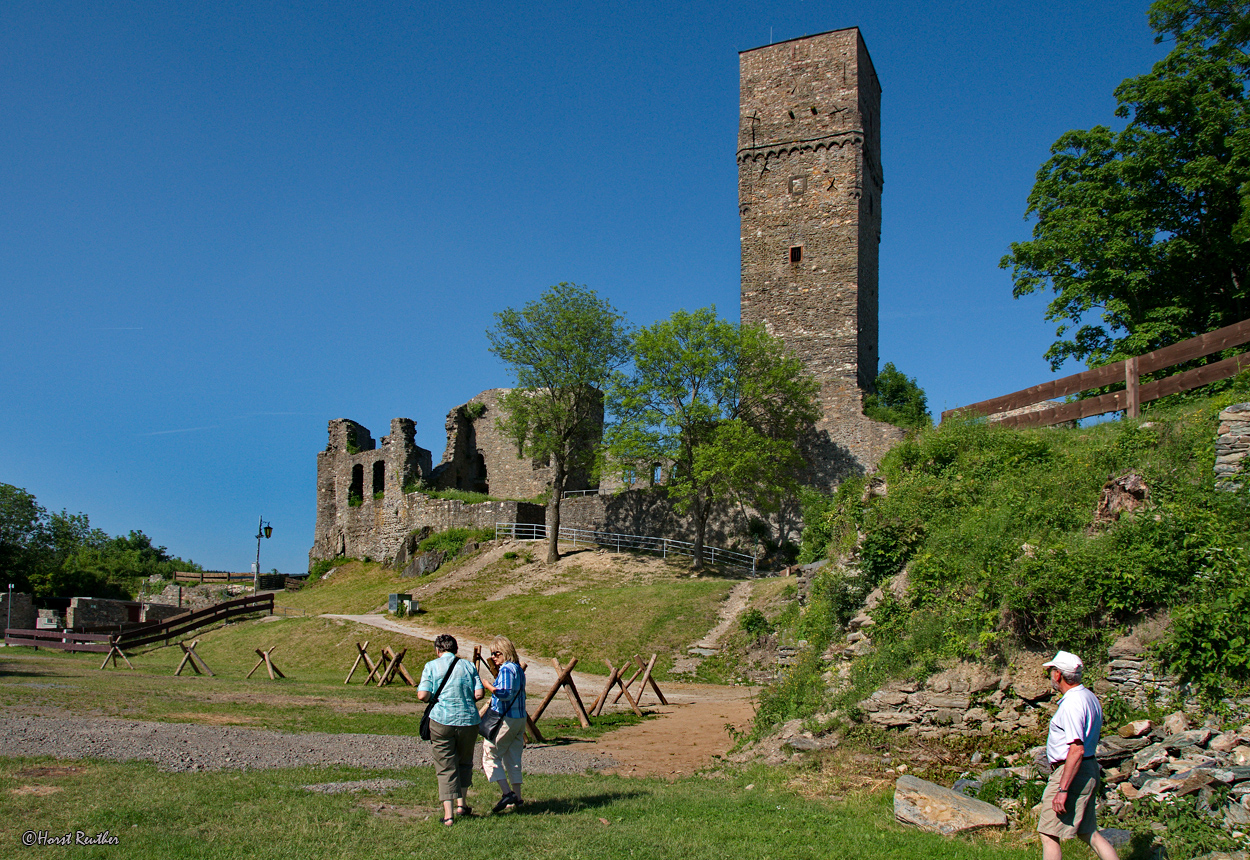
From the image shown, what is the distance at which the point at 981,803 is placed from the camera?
7.17 metres

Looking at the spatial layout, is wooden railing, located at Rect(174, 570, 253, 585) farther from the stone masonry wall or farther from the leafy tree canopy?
the stone masonry wall

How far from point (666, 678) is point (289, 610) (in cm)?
1813

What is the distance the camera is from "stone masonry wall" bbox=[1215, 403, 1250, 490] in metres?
8.94

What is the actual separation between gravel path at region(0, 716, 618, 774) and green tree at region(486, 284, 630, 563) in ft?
67.9

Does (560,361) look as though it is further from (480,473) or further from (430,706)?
(430,706)

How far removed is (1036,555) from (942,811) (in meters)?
3.27

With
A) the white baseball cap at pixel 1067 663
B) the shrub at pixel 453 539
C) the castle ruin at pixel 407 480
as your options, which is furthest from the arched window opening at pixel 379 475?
the white baseball cap at pixel 1067 663

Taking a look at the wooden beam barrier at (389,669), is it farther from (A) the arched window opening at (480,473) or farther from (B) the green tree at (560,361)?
(A) the arched window opening at (480,473)

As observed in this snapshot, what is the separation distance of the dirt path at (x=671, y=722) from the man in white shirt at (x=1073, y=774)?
4.88 metres

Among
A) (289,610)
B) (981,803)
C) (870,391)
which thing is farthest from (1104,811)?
(289,610)

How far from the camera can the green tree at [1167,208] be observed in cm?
1928

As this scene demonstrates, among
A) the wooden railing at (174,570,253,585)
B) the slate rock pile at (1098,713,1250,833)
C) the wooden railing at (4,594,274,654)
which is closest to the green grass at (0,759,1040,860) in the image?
the slate rock pile at (1098,713,1250,833)

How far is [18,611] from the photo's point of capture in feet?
99.5

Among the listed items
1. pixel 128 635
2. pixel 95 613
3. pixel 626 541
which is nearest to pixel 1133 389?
pixel 626 541
